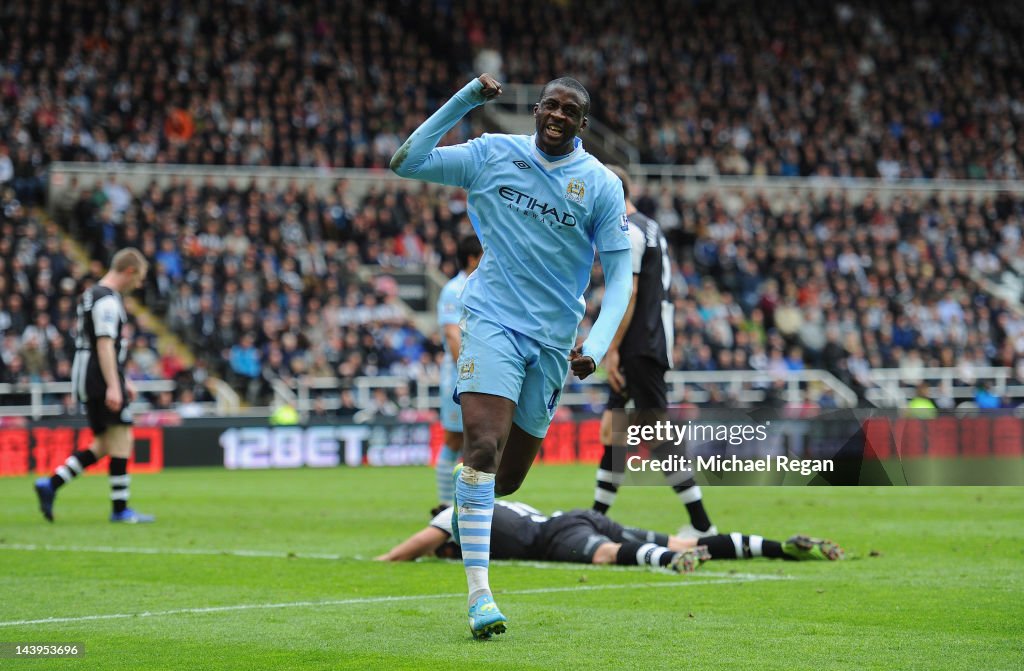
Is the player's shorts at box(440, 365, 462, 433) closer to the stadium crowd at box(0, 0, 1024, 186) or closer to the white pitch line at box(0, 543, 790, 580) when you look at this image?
the white pitch line at box(0, 543, 790, 580)

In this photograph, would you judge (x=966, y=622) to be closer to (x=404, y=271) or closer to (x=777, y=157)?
(x=404, y=271)

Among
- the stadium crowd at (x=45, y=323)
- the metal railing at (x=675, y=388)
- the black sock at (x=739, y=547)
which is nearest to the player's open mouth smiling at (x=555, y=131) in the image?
the black sock at (x=739, y=547)

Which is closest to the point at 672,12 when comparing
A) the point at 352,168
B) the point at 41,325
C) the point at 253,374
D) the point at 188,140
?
the point at 352,168

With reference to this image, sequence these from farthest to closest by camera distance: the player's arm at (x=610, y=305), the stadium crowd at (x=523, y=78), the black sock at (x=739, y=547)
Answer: the stadium crowd at (x=523, y=78)
the black sock at (x=739, y=547)
the player's arm at (x=610, y=305)

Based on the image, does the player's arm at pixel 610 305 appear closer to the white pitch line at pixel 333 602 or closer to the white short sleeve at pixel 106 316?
the white pitch line at pixel 333 602

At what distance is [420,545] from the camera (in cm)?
973

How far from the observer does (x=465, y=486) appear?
6.82m

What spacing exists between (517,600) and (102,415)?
7.00 metres

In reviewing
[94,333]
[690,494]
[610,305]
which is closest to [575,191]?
[610,305]

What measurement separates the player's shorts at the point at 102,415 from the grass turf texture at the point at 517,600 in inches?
37.6

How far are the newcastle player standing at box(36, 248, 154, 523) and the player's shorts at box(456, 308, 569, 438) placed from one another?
276 inches

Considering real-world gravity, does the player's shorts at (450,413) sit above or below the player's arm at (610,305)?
below

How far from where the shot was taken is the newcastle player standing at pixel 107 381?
43.4 feet

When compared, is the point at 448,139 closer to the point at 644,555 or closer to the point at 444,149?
the point at 644,555
